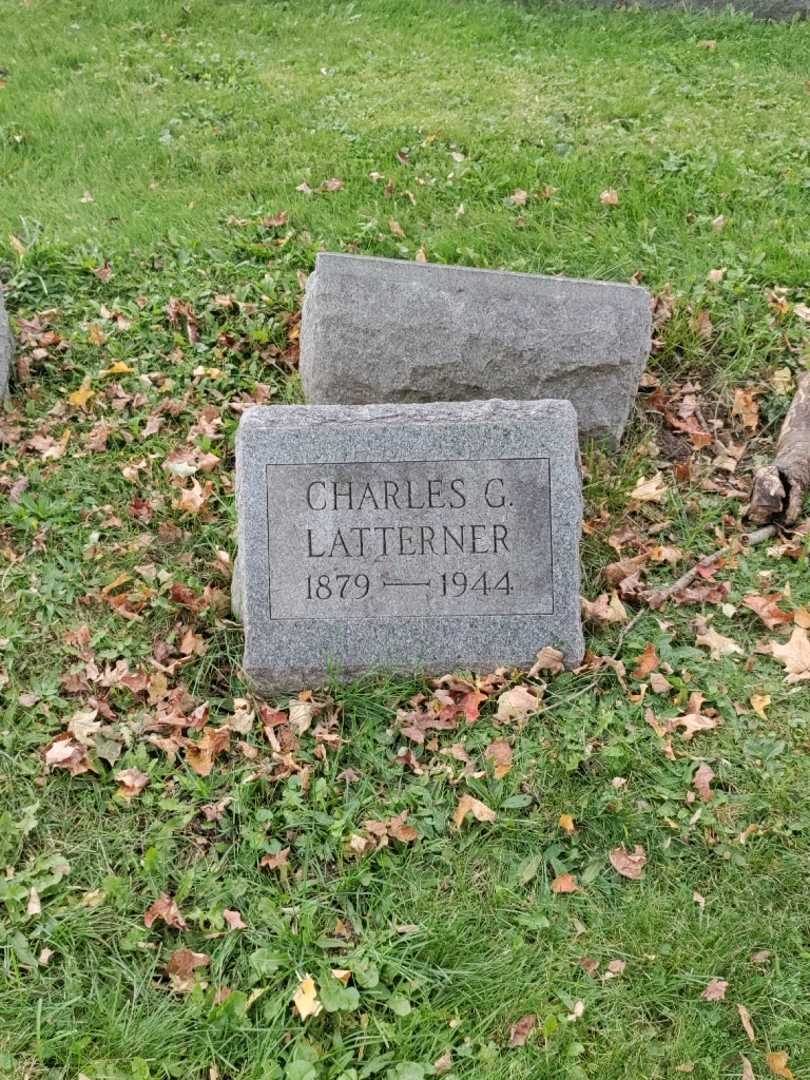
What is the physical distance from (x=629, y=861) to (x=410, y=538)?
1.40 metres

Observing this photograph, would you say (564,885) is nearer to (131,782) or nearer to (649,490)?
(131,782)

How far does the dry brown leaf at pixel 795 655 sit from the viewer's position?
3625 millimetres

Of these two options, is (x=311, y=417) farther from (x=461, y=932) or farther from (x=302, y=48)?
(x=302, y=48)

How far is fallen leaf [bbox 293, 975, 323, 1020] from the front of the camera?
8.71 feet

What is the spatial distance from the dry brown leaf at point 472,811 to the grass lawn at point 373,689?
0.05 metres

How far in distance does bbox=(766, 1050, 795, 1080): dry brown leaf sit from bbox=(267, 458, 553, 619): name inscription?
162 cm

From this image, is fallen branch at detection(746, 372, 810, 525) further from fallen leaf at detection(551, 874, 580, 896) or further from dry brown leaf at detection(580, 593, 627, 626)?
fallen leaf at detection(551, 874, 580, 896)

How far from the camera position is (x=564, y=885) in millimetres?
2998

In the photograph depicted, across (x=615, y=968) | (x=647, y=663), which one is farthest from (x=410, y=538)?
(x=615, y=968)

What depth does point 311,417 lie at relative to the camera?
12.3 feet

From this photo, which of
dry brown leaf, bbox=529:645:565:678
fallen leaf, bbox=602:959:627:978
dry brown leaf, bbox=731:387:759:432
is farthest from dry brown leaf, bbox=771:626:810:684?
dry brown leaf, bbox=731:387:759:432

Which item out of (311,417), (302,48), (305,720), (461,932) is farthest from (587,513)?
(302,48)

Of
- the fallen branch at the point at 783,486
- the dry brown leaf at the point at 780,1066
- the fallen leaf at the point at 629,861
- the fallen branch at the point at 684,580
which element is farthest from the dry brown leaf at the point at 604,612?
the dry brown leaf at the point at 780,1066

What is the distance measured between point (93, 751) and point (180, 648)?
0.56 m
